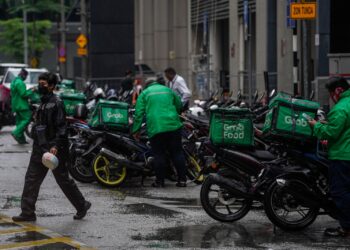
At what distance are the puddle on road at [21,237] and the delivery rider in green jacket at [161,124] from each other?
421 centimetres

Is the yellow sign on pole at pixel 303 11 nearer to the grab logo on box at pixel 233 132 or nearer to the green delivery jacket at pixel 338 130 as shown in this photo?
the grab logo on box at pixel 233 132

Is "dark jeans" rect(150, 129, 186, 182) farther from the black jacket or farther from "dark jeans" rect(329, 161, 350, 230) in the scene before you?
"dark jeans" rect(329, 161, 350, 230)

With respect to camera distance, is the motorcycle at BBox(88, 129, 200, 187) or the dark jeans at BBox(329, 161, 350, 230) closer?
the dark jeans at BBox(329, 161, 350, 230)

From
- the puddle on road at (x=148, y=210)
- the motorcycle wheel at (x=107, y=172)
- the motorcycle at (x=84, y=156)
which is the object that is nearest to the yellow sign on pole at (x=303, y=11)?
the motorcycle at (x=84, y=156)

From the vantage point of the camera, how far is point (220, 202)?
11000 mm

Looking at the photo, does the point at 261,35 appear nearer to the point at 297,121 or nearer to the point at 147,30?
the point at 297,121

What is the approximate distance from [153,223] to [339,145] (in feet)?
7.91

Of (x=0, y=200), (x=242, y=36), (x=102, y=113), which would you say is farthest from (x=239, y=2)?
(x=0, y=200)

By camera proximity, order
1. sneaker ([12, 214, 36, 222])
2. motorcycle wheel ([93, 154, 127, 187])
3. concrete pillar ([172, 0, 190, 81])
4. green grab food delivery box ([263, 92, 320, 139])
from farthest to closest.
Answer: concrete pillar ([172, 0, 190, 81]) < motorcycle wheel ([93, 154, 127, 187]) < sneaker ([12, 214, 36, 222]) < green grab food delivery box ([263, 92, 320, 139])

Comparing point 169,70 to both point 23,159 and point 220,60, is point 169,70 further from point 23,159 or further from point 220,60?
point 220,60

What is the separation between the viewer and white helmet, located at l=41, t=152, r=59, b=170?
424 inches

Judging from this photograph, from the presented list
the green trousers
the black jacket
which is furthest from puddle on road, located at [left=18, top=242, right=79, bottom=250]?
the green trousers

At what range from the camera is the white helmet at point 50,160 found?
10.8 metres

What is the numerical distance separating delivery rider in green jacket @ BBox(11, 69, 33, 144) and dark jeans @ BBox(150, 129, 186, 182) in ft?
27.8
